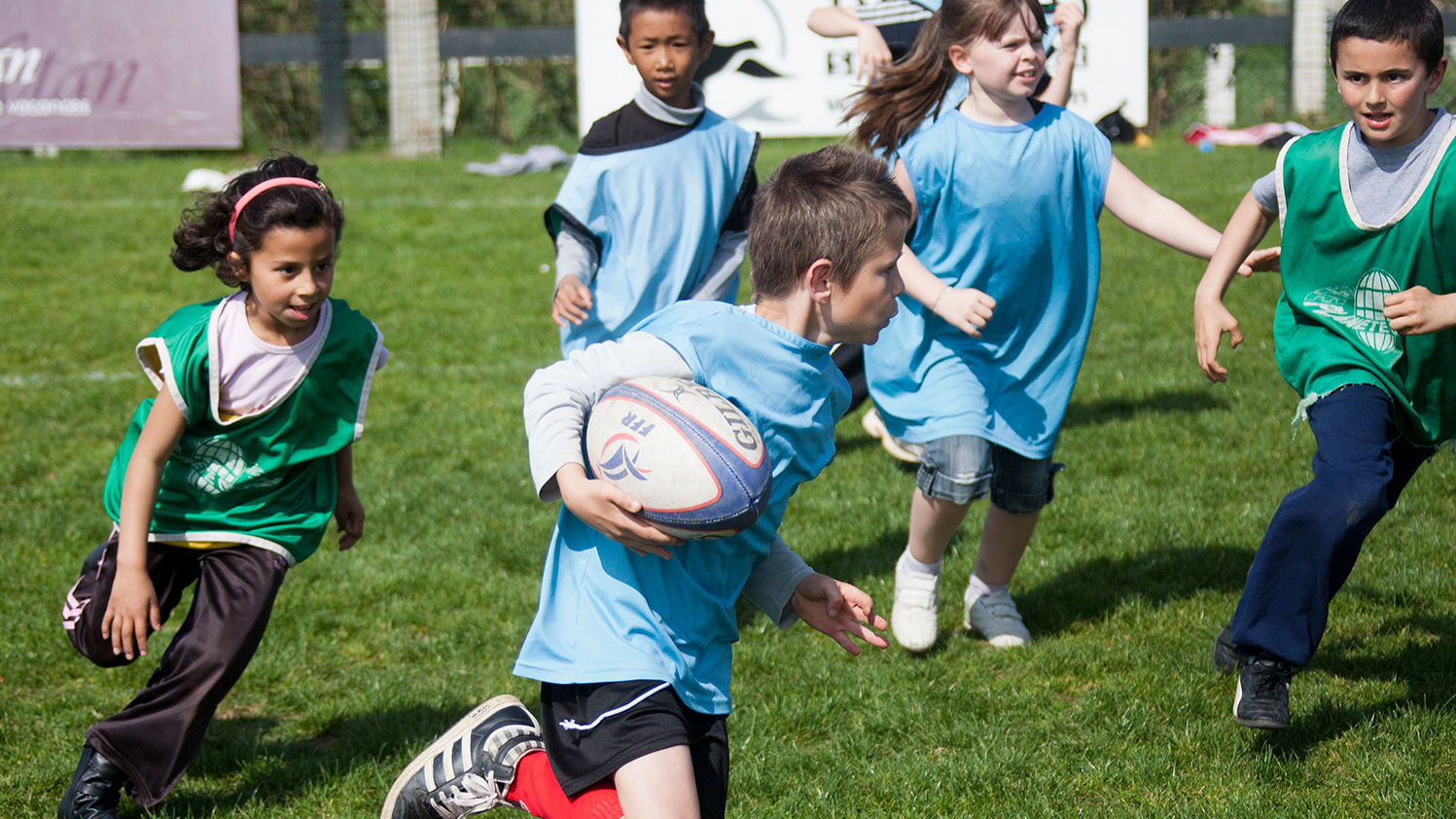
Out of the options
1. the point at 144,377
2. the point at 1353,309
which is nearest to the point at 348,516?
the point at 1353,309

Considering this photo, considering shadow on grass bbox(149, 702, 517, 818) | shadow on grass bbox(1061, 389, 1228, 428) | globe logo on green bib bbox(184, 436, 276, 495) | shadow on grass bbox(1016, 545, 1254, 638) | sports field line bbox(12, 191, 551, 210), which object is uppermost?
globe logo on green bib bbox(184, 436, 276, 495)

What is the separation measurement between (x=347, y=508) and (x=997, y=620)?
85.4 inches

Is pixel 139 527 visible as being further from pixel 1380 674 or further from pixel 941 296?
pixel 1380 674

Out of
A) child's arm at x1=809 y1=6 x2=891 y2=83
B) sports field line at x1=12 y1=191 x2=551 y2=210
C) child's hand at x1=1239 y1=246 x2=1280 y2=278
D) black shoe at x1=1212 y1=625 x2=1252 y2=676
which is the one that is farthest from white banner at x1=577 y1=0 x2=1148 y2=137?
black shoe at x1=1212 y1=625 x2=1252 y2=676

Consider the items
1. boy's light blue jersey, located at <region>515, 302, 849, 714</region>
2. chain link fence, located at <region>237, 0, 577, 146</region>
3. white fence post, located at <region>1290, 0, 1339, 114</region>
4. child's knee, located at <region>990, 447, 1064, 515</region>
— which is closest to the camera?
boy's light blue jersey, located at <region>515, 302, 849, 714</region>

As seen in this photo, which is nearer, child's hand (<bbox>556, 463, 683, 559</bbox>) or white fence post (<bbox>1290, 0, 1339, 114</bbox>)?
child's hand (<bbox>556, 463, 683, 559</bbox>)

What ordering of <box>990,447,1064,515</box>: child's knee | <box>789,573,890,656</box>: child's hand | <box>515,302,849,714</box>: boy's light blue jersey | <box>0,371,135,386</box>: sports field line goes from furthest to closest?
<box>0,371,135,386</box>: sports field line < <box>990,447,1064,515</box>: child's knee < <box>789,573,890,656</box>: child's hand < <box>515,302,849,714</box>: boy's light blue jersey

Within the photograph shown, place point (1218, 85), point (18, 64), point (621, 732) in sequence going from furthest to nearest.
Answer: point (1218, 85)
point (18, 64)
point (621, 732)

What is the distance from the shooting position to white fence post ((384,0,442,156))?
53.3 feet

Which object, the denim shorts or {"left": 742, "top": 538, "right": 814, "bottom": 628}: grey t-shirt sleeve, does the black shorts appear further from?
the denim shorts

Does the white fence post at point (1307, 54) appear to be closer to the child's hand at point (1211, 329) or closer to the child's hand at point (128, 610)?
the child's hand at point (1211, 329)

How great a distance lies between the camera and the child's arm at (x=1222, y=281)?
3.46 m

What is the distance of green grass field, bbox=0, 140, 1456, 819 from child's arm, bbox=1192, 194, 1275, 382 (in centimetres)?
109

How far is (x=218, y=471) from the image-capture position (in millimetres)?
3346
